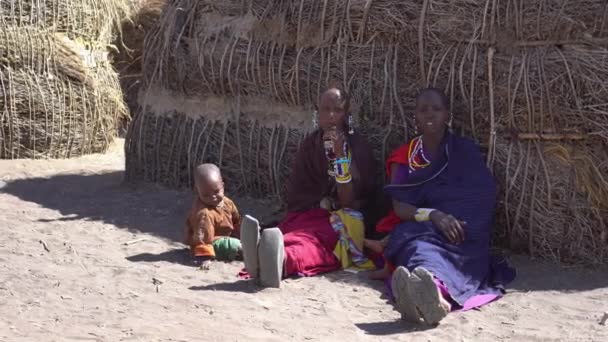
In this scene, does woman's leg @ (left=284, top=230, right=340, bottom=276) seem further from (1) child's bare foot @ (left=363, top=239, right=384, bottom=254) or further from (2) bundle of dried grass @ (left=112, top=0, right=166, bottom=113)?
(2) bundle of dried grass @ (left=112, top=0, right=166, bottom=113)

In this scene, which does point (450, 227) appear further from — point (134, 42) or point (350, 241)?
point (134, 42)

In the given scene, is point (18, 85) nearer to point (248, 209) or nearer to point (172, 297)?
point (248, 209)

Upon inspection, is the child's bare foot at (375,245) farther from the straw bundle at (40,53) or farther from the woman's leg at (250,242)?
the straw bundle at (40,53)

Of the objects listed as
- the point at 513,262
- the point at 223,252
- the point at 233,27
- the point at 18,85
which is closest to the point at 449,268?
the point at 513,262

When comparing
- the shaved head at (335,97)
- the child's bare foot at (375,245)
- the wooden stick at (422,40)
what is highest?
the wooden stick at (422,40)

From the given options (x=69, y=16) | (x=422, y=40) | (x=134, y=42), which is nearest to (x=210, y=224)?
(x=422, y=40)

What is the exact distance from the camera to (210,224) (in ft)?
16.8

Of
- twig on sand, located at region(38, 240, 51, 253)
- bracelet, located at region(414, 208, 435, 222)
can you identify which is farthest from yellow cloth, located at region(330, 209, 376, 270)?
twig on sand, located at region(38, 240, 51, 253)

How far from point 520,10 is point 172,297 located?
2.54 m

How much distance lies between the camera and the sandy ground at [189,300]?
396cm

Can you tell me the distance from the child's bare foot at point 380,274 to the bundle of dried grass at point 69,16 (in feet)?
16.7

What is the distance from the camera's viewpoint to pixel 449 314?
169 inches

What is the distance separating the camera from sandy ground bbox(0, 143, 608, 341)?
13.0ft

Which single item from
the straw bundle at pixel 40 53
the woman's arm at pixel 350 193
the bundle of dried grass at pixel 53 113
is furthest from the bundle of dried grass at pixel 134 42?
the woman's arm at pixel 350 193
